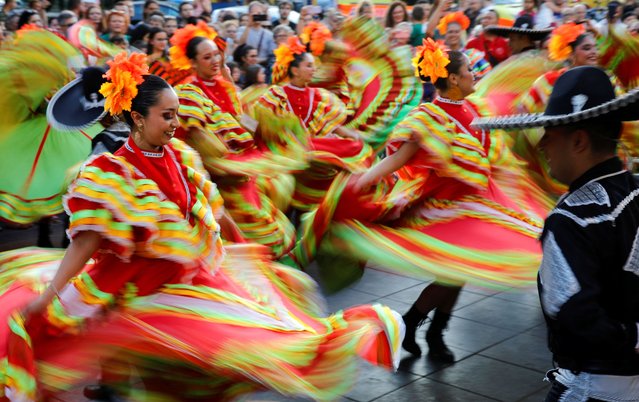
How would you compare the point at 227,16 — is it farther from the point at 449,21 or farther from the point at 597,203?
the point at 597,203

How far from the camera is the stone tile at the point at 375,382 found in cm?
444

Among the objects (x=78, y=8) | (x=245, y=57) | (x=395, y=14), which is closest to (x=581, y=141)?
(x=245, y=57)

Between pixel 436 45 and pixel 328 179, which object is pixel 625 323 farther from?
pixel 328 179

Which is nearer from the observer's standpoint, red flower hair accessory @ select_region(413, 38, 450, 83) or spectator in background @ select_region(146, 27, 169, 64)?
red flower hair accessory @ select_region(413, 38, 450, 83)

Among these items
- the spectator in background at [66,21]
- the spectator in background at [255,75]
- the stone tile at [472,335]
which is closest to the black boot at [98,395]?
the stone tile at [472,335]

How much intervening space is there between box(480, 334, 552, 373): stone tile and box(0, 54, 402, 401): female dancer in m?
1.82

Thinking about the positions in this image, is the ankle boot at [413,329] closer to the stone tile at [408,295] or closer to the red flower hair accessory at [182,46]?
the stone tile at [408,295]

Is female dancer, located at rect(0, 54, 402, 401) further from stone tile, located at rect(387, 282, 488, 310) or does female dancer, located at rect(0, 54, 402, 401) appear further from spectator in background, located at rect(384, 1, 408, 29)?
spectator in background, located at rect(384, 1, 408, 29)

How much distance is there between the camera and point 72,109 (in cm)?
498

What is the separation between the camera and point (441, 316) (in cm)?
501

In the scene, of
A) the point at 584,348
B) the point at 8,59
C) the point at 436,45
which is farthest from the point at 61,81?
the point at 584,348

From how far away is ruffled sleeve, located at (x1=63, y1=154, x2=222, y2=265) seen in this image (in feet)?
10.4

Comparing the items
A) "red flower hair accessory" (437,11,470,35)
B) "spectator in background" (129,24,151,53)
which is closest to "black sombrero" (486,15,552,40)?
"red flower hair accessory" (437,11,470,35)

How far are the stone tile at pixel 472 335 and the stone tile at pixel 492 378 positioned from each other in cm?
22
